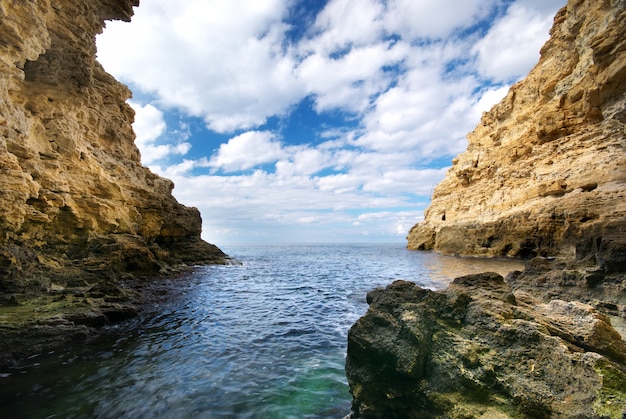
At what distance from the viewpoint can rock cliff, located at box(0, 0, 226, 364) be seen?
1173 centimetres

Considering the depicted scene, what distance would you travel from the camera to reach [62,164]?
1784 centimetres

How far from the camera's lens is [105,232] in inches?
774

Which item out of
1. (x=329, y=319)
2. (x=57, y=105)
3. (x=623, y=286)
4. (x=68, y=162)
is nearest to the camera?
(x=623, y=286)

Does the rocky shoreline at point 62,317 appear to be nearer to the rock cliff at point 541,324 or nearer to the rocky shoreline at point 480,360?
the rocky shoreline at point 480,360

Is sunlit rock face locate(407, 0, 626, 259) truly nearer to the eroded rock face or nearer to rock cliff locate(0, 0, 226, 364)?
the eroded rock face

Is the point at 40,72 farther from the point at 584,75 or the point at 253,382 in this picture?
the point at 584,75

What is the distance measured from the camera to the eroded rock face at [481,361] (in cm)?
303

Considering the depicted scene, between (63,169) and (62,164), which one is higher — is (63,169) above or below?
below

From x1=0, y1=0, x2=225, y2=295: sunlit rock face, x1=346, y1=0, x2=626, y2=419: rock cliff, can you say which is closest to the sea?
x1=346, y1=0, x2=626, y2=419: rock cliff

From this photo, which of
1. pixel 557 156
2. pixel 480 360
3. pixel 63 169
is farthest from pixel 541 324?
pixel 557 156

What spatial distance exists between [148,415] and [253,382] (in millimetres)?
2060

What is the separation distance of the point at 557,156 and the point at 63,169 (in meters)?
48.7

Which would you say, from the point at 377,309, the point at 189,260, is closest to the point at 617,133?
the point at 377,309

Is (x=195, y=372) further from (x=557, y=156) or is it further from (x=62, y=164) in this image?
(x=557, y=156)
